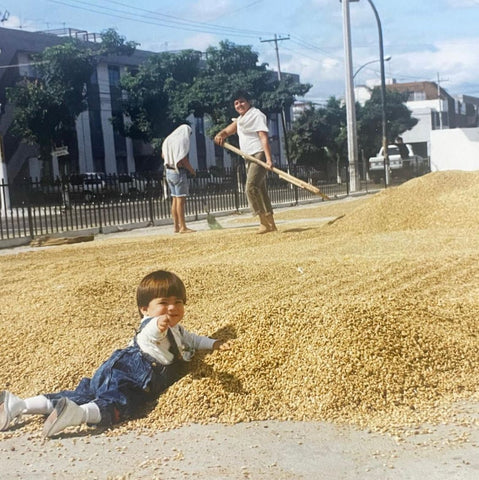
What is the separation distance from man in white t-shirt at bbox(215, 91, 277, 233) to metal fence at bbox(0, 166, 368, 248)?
5103 mm

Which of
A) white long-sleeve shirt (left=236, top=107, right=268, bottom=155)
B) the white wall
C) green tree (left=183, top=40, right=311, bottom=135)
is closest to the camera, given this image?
white long-sleeve shirt (left=236, top=107, right=268, bottom=155)

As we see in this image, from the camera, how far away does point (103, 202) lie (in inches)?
689

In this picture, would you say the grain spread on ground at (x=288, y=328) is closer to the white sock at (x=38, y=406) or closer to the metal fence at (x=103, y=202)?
the white sock at (x=38, y=406)

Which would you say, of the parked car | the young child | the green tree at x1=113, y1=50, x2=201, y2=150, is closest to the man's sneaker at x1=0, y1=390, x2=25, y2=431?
the young child

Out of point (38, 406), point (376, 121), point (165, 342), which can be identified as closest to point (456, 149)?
point (376, 121)

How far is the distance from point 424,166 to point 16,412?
43.0 meters

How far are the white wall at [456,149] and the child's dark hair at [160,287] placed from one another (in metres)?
37.3

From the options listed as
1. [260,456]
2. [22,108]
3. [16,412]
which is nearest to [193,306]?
[16,412]

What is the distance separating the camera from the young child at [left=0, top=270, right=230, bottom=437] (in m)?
3.69

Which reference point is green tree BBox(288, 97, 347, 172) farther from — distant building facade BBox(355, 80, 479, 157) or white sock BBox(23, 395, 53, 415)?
white sock BBox(23, 395, 53, 415)

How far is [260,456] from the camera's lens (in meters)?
3.25

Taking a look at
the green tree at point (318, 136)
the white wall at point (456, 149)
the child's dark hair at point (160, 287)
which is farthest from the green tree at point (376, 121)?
the child's dark hair at point (160, 287)

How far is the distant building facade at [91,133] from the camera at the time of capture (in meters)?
42.2

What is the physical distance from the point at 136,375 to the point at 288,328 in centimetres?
85
